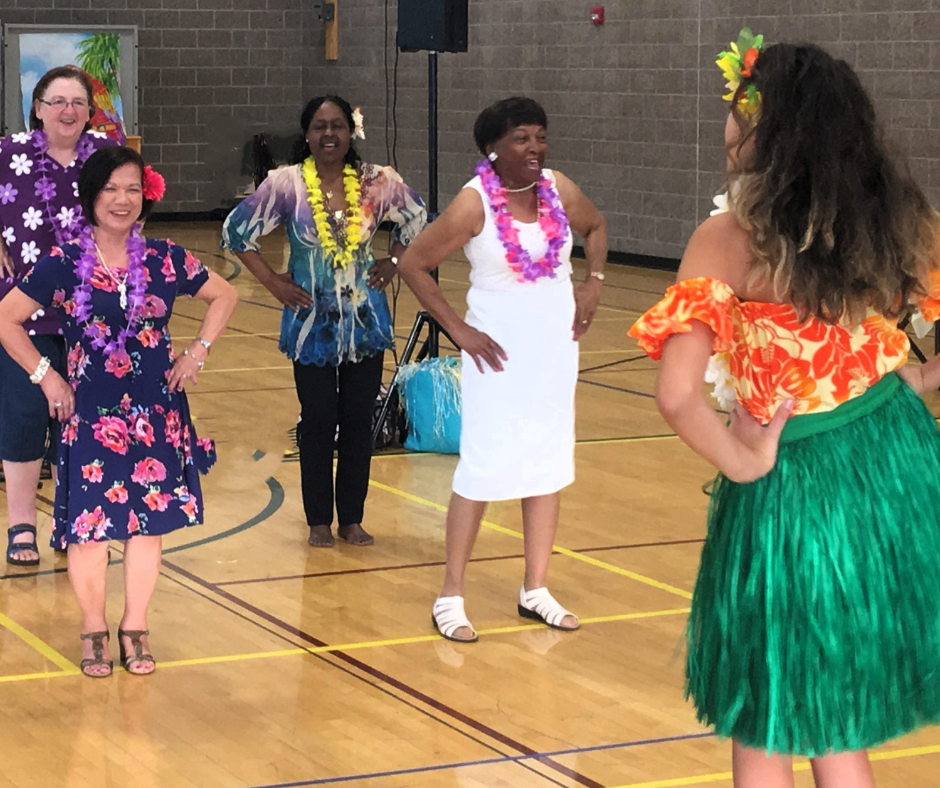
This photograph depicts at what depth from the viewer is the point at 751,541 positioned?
7.70ft

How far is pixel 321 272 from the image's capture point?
205 inches

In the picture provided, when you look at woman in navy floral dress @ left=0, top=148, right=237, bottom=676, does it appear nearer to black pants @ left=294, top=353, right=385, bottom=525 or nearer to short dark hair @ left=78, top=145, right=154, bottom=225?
short dark hair @ left=78, top=145, right=154, bottom=225

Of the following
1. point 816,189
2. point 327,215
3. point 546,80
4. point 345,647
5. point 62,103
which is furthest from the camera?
point 546,80

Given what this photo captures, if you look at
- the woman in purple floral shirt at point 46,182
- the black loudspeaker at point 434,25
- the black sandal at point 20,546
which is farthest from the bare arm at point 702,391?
the black loudspeaker at point 434,25

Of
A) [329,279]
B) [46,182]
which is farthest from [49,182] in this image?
[329,279]

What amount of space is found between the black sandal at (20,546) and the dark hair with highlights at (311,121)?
1.45 metres

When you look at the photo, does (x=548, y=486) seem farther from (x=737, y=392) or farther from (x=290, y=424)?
(x=290, y=424)

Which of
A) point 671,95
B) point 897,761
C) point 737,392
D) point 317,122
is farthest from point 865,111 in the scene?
point 671,95

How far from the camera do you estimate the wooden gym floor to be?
11.3 feet

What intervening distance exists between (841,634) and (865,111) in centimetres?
74

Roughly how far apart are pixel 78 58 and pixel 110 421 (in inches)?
482

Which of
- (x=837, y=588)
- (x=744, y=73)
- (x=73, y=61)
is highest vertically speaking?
(x=73, y=61)

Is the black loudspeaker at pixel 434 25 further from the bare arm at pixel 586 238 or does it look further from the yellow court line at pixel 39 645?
the yellow court line at pixel 39 645

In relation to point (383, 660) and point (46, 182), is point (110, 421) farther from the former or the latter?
point (46, 182)
